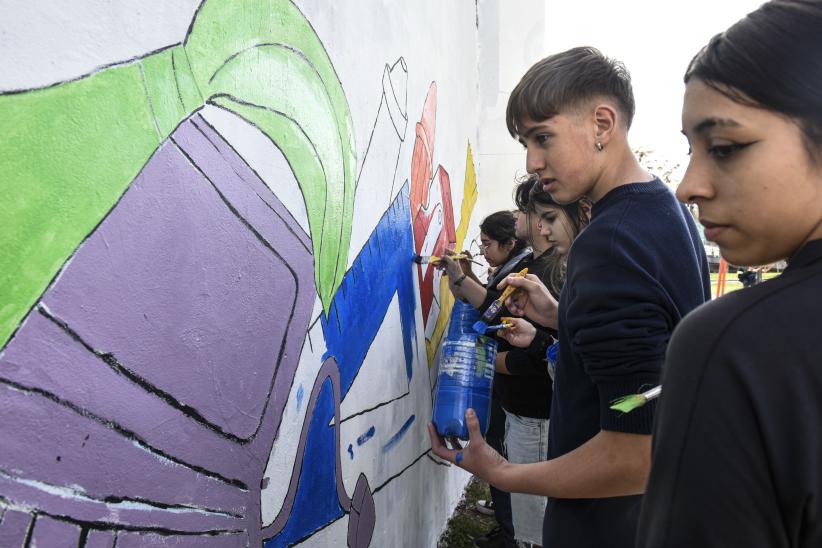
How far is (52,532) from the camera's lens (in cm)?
106

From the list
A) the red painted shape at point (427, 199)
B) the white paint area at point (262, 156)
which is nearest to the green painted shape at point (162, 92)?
the white paint area at point (262, 156)

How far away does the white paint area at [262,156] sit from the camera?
154cm

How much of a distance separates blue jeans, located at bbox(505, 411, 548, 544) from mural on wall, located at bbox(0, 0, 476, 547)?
1.06m

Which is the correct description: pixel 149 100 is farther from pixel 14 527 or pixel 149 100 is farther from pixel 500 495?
pixel 500 495

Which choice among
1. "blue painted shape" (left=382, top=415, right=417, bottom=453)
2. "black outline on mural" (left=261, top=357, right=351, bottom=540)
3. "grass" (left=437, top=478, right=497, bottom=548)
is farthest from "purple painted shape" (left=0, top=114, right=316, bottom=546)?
"grass" (left=437, top=478, right=497, bottom=548)

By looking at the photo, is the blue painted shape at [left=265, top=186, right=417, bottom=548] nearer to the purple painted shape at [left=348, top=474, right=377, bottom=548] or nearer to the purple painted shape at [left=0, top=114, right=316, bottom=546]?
the purple painted shape at [left=348, top=474, right=377, bottom=548]

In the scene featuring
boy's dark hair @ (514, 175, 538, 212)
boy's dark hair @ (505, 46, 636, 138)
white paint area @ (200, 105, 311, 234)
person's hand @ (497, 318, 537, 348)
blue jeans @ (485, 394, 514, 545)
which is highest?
boy's dark hair @ (514, 175, 538, 212)

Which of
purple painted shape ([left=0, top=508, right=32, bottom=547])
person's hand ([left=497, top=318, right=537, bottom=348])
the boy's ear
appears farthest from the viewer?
person's hand ([left=497, top=318, right=537, bottom=348])

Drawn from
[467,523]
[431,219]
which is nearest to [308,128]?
[431,219]

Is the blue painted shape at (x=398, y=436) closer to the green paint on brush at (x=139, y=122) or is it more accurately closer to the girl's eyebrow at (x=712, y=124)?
the green paint on brush at (x=139, y=122)

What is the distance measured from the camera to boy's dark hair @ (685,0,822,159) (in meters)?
0.79

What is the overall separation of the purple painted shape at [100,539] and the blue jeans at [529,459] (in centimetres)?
243

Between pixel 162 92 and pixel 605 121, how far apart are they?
124cm

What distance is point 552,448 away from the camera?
71.6 inches
